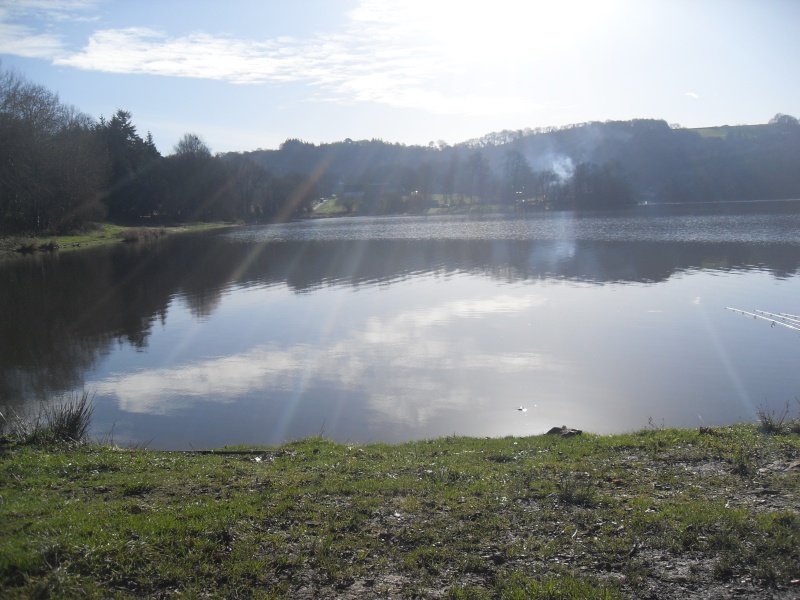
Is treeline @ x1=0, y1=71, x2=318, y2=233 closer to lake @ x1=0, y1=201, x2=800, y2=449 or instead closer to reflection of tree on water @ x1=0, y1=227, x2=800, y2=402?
reflection of tree on water @ x1=0, y1=227, x2=800, y2=402

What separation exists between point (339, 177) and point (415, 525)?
653 ft

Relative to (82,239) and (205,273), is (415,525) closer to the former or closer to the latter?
(205,273)

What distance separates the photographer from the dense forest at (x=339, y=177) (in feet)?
200

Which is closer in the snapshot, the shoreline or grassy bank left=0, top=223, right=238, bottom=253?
the shoreline

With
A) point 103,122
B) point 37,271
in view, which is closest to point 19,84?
point 37,271

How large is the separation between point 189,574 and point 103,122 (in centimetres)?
10812

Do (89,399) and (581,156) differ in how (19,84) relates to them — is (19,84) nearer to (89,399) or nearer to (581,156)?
(89,399)

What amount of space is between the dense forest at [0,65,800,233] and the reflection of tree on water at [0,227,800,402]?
37.9 ft

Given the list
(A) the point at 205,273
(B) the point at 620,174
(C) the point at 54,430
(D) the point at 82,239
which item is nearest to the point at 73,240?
(D) the point at 82,239

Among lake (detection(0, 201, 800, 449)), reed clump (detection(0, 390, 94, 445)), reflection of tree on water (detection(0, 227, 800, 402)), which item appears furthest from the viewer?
reflection of tree on water (detection(0, 227, 800, 402))

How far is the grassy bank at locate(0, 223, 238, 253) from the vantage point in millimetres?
56938

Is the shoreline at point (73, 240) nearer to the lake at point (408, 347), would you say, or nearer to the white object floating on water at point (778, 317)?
the lake at point (408, 347)

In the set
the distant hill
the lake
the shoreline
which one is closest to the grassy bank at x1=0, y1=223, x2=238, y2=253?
the shoreline

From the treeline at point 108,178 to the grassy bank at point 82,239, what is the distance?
67.3 inches
